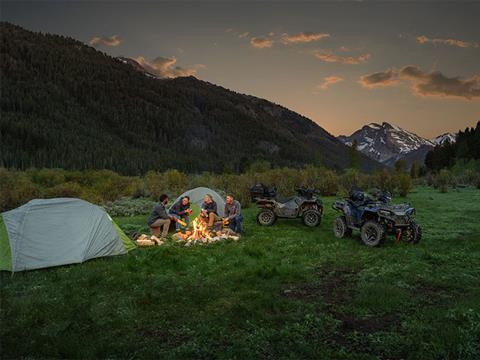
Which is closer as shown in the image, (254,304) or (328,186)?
(254,304)

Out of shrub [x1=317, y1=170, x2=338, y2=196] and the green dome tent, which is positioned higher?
shrub [x1=317, y1=170, x2=338, y2=196]

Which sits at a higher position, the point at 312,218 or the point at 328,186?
the point at 328,186

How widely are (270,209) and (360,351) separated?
1149cm

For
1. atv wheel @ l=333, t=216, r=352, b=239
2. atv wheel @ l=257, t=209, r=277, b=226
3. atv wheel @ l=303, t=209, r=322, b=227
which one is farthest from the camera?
atv wheel @ l=257, t=209, r=277, b=226

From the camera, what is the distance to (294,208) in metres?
16.7

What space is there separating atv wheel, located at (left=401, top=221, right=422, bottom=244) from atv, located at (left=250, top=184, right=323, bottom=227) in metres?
4.34

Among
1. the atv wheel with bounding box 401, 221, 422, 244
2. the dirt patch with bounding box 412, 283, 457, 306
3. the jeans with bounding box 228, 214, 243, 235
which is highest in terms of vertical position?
the atv wheel with bounding box 401, 221, 422, 244

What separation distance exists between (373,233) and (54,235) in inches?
377

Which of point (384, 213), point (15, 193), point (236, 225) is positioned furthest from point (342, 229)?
point (15, 193)

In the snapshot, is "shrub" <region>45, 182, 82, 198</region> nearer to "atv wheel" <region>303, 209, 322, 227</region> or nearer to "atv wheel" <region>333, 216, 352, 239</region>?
"atv wheel" <region>303, 209, 322, 227</region>

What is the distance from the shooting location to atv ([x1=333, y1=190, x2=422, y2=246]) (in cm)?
1233

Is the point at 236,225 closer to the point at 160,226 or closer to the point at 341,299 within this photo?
the point at 160,226

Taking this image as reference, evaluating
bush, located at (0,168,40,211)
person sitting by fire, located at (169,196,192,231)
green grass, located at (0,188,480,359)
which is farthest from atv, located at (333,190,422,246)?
bush, located at (0,168,40,211)

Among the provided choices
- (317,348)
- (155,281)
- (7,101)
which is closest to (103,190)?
(155,281)
